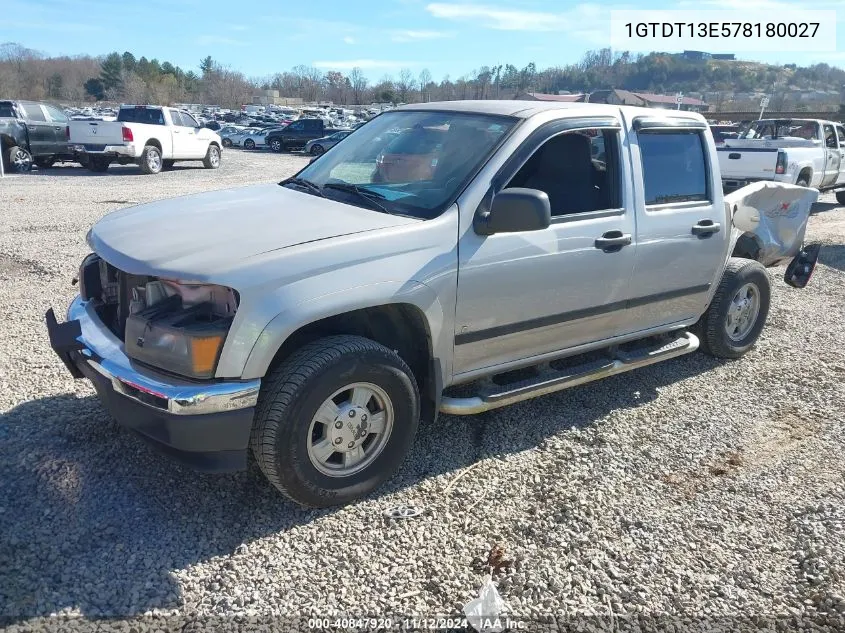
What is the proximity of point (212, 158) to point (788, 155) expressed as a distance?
16.3 m

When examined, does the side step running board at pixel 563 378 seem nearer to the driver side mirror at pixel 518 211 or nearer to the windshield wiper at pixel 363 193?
the driver side mirror at pixel 518 211

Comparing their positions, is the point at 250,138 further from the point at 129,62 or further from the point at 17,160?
the point at 129,62

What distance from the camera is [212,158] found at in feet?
70.9

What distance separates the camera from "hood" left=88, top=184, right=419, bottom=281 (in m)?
2.93

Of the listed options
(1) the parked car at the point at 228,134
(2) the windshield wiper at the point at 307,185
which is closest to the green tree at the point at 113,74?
(1) the parked car at the point at 228,134

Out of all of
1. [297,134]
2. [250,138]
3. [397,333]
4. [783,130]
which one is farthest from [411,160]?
[250,138]

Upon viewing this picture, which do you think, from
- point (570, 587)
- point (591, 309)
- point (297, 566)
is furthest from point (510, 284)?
point (297, 566)

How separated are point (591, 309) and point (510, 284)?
73 centimetres

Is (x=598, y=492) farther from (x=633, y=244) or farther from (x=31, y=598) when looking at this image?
(x=31, y=598)

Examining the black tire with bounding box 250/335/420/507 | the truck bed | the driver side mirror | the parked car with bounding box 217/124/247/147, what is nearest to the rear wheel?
the truck bed

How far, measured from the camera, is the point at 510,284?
3588 millimetres

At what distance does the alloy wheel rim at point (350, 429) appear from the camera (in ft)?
10.3

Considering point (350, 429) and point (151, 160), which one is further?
point (151, 160)

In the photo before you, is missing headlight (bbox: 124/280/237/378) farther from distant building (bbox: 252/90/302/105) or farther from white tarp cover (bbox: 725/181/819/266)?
distant building (bbox: 252/90/302/105)
